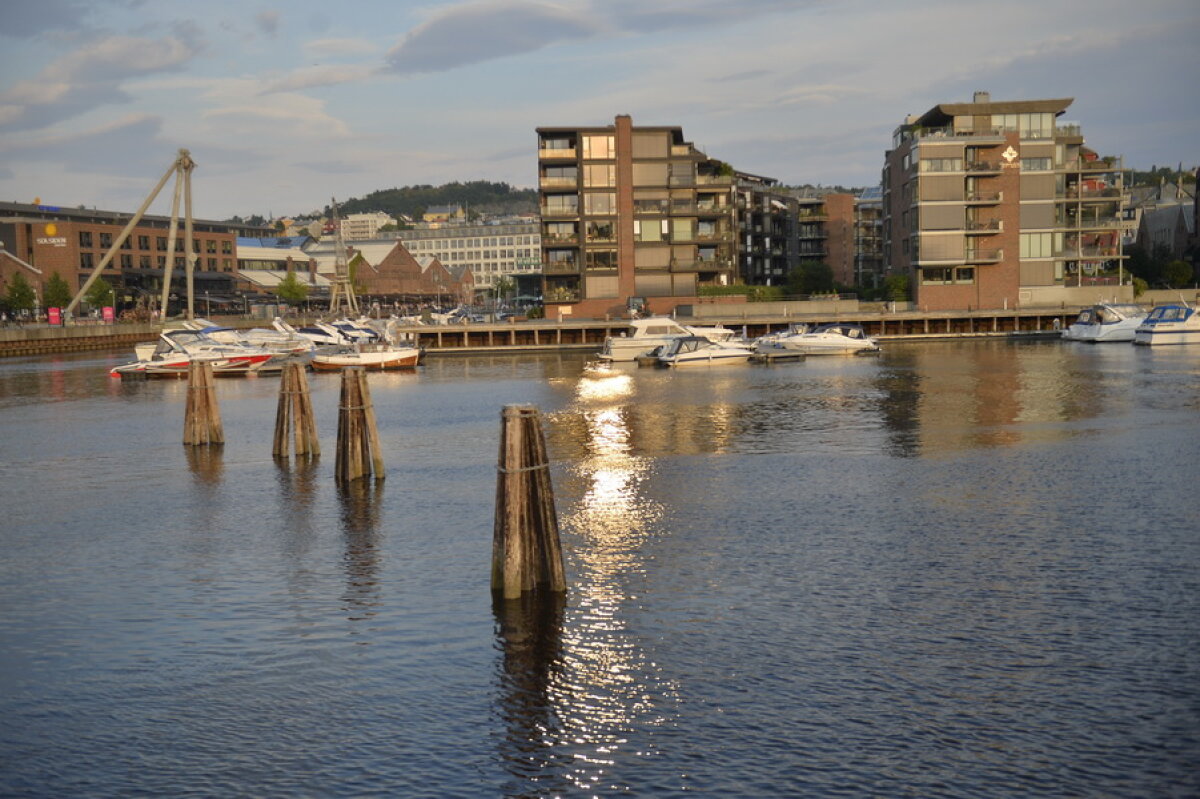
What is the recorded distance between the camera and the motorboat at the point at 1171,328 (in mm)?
88562

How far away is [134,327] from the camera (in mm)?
140375

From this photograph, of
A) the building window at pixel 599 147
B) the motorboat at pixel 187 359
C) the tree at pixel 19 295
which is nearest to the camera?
the motorboat at pixel 187 359

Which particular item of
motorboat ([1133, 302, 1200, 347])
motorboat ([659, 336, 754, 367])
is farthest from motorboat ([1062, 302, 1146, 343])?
motorboat ([659, 336, 754, 367])

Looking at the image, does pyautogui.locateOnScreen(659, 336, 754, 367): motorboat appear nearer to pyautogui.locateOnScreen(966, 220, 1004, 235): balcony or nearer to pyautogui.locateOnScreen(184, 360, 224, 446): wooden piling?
pyautogui.locateOnScreen(966, 220, 1004, 235): balcony

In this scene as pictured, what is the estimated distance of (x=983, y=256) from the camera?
115625mm

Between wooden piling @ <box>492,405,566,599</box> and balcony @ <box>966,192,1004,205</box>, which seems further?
balcony @ <box>966,192,1004,205</box>

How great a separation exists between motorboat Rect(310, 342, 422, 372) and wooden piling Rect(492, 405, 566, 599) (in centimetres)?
6709

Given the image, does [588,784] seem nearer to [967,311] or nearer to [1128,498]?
[1128,498]

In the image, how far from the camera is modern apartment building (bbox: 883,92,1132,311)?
378ft

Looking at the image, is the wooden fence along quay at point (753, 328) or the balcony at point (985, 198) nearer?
the wooden fence along quay at point (753, 328)

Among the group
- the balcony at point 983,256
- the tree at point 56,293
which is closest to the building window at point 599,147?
the balcony at point 983,256

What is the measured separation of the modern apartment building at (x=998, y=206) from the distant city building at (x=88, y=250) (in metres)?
112

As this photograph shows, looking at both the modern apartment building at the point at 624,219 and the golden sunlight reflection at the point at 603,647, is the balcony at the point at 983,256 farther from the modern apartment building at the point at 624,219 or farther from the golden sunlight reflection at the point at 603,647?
the golden sunlight reflection at the point at 603,647

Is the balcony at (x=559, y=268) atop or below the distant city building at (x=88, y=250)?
below
